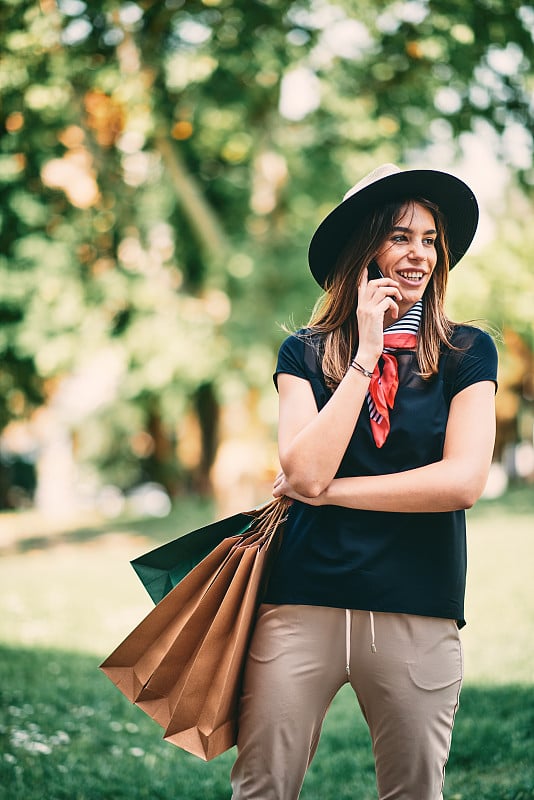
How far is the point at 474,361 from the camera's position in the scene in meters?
2.54

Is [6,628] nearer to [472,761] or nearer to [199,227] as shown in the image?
[472,761]

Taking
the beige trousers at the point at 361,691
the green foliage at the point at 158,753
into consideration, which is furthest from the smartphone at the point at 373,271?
the green foliage at the point at 158,753

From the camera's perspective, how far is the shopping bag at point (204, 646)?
2.51 meters

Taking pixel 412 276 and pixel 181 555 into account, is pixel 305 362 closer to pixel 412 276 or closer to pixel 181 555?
pixel 412 276

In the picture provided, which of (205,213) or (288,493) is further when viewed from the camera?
(205,213)

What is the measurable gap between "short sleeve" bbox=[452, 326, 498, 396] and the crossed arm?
3 cm

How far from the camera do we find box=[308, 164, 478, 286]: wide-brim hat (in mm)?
2643

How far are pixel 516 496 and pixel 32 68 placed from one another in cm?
1175

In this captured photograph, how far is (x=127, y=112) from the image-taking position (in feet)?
38.1

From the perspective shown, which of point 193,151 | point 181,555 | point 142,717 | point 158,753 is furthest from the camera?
point 193,151

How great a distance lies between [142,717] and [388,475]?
13.2ft

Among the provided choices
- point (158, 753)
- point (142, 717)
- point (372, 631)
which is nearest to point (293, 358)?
point (372, 631)

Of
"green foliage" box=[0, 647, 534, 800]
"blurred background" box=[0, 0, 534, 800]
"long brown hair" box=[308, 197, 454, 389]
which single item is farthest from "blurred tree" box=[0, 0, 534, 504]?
"long brown hair" box=[308, 197, 454, 389]

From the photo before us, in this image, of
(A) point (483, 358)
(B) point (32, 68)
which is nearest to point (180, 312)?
(B) point (32, 68)
